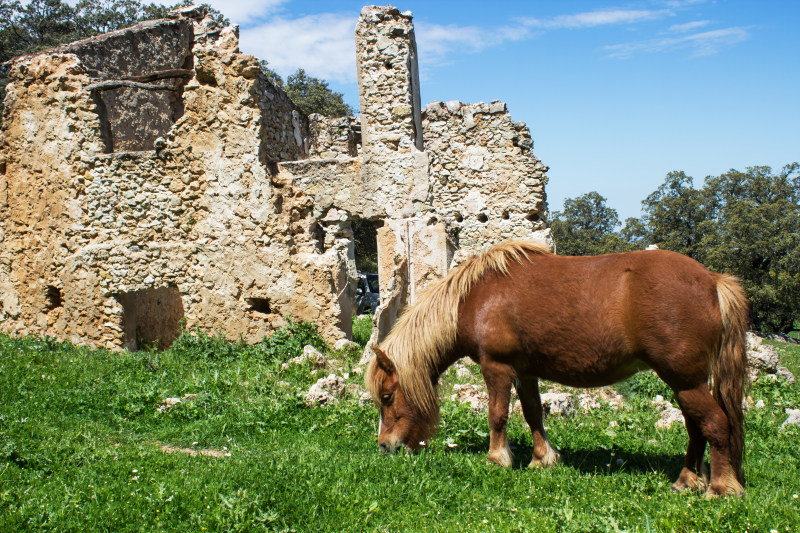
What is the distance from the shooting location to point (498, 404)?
4715 millimetres

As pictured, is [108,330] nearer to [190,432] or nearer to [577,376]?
[190,432]

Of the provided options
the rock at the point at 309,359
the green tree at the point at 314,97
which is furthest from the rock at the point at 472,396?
the green tree at the point at 314,97

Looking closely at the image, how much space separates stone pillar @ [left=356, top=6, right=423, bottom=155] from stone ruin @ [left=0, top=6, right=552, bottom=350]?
0.08 feet

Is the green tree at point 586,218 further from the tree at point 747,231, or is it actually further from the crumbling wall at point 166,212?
the crumbling wall at point 166,212

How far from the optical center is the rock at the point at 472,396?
654 centimetres

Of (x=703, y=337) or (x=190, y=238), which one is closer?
(x=703, y=337)

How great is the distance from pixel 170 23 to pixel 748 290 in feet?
77.2

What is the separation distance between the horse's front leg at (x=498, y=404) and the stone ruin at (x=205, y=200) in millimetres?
4623

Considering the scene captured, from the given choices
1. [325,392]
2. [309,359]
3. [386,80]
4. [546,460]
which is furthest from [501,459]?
[386,80]

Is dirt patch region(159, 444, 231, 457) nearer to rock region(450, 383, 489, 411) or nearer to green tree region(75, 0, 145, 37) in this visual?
rock region(450, 383, 489, 411)

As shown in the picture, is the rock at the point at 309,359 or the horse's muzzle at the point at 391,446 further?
the rock at the point at 309,359

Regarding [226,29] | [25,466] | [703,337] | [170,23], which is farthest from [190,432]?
[170,23]

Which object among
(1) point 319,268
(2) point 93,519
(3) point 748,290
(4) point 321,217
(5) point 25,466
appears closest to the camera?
(2) point 93,519

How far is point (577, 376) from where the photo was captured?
4.49m
